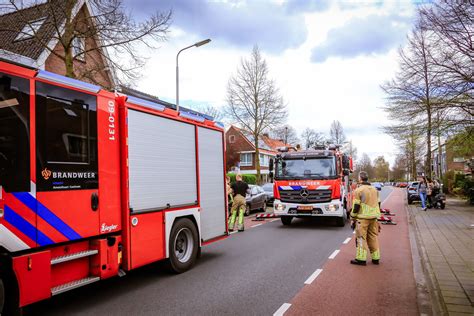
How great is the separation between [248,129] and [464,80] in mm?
20794

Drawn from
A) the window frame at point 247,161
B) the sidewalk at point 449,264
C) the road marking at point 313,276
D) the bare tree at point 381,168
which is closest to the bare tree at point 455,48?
the sidewalk at point 449,264

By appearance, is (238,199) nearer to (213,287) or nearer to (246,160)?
(213,287)

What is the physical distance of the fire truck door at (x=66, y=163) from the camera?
4363 mm

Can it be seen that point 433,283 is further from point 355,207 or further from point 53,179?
point 53,179

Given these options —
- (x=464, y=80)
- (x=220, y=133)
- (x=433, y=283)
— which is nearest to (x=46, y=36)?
(x=220, y=133)

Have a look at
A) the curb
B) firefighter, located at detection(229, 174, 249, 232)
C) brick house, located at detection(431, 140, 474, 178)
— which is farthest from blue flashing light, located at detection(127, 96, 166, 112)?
brick house, located at detection(431, 140, 474, 178)

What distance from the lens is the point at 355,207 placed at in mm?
7484

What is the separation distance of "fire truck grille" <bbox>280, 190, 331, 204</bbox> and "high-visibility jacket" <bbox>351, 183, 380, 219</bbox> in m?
4.73

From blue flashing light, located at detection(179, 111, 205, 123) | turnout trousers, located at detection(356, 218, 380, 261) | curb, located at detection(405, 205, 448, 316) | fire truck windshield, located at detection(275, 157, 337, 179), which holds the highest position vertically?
blue flashing light, located at detection(179, 111, 205, 123)

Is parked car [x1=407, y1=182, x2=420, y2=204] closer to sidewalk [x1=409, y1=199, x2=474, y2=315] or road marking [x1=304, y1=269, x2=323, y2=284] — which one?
sidewalk [x1=409, y1=199, x2=474, y2=315]

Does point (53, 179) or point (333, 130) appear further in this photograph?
point (333, 130)

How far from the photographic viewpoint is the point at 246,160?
57.1 metres

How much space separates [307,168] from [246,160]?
44.2m

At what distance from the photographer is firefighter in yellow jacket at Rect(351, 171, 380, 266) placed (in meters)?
7.40
